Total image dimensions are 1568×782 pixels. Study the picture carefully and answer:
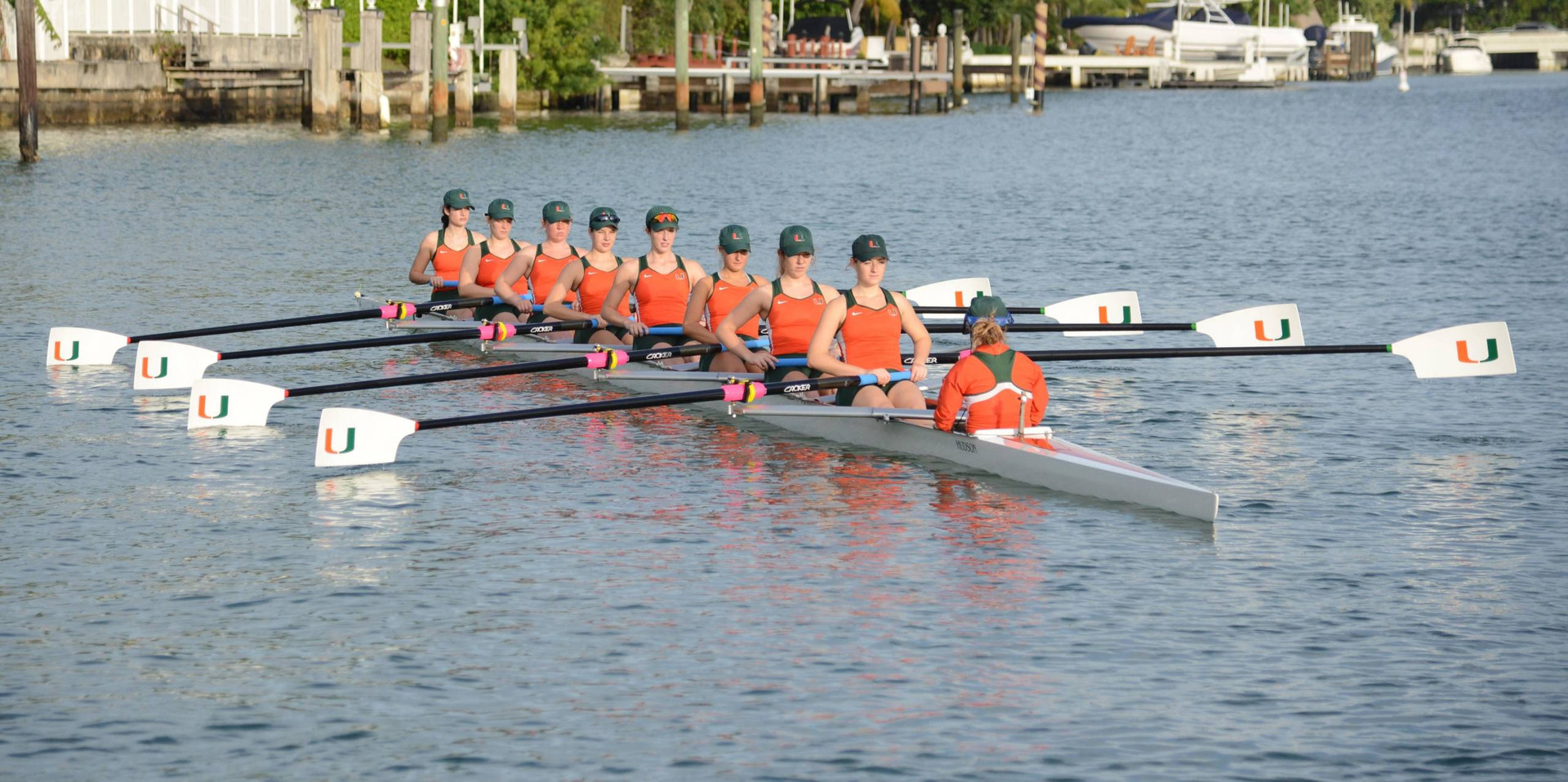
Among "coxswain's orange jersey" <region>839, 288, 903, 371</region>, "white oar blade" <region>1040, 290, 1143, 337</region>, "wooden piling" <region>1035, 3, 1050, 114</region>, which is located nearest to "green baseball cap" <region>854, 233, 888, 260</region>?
"coxswain's orange jersey" <region>839, 288, 903, 371</region>

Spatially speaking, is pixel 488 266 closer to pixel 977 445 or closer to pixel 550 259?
pixel 550 259

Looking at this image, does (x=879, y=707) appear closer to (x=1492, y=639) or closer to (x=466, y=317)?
(x=1492, y=639)

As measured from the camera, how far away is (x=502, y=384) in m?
17.4

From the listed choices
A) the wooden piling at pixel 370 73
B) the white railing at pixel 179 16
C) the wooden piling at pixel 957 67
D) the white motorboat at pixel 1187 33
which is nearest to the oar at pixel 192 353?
the wooden piling at pixel 370 73

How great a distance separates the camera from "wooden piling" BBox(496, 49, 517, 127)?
5619 cm

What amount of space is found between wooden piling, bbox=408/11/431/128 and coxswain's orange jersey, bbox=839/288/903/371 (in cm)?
4071

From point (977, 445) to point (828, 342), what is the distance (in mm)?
1344

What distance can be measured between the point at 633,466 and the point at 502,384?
12.5 ft

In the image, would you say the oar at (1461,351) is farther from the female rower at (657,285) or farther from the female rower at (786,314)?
the female rower at (657,285)

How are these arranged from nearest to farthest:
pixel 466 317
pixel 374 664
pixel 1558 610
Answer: pixel 374 664 → pixel 1558 610 → pixel 466 317

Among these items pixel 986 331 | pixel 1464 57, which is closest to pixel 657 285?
pixel 986 331

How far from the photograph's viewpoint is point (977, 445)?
42.5ft

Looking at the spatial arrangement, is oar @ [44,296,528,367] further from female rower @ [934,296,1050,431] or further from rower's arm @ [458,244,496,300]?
female rower @ [934,296,1050,431]

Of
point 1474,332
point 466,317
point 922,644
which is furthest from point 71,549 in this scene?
point 1474,332
